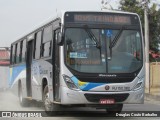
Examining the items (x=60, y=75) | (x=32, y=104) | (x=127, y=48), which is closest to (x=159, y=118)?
(x=127, y=48)

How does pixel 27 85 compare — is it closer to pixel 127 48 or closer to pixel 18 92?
pixel 18 92

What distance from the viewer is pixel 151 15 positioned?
3519 centimetres

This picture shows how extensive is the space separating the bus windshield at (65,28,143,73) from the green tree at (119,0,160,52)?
20002mm

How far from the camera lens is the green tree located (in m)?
34.3

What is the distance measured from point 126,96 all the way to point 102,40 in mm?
1709

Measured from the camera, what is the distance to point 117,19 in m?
14.0

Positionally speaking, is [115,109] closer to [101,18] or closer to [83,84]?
[83,84]

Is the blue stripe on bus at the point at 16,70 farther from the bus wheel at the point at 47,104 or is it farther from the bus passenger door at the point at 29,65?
the bus wheel at the point at 47,104

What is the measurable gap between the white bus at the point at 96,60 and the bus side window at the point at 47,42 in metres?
0.47

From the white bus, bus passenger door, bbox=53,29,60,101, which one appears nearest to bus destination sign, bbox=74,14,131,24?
the white bus

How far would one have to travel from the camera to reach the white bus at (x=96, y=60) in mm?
13078

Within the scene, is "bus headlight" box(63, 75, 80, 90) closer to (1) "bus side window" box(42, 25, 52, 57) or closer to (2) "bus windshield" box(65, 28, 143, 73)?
(2) "bus windshield" box(65, 28, 143, 73)

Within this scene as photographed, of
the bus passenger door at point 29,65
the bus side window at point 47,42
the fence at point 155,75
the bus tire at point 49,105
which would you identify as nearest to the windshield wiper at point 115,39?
the bus side window at point 47,42

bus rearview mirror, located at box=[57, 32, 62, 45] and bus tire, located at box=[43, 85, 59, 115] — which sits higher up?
bus rearview mirror, located at box=[57, 32, 62, 45]
